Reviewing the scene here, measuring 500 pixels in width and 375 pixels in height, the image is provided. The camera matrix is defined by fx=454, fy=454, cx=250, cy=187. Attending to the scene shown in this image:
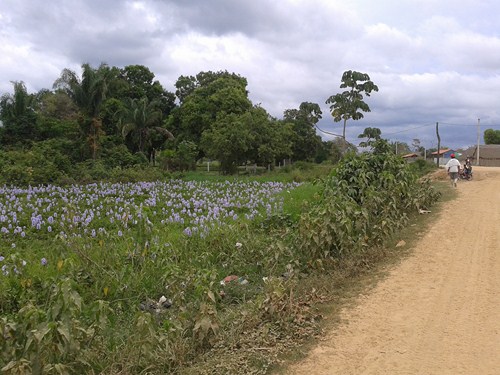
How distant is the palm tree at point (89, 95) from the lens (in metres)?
25.5

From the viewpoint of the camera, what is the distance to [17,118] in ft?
94.0

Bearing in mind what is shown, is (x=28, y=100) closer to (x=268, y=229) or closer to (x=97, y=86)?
(x=97, y=86)

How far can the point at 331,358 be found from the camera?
368cm

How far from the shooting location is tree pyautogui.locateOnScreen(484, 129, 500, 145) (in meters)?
63.7

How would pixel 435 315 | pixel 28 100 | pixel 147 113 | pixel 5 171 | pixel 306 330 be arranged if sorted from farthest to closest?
pixel 147 113
pixel 28 100
pixel 5 171
pixel 435 315
pixel 306 330

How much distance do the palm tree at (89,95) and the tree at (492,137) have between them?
56.7 m

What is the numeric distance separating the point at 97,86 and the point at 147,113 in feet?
21.9

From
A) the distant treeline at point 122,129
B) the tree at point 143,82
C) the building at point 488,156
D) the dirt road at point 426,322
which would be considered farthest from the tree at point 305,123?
the dirt road at point 426,322

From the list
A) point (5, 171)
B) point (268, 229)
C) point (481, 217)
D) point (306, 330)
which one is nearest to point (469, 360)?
point (306, 330)

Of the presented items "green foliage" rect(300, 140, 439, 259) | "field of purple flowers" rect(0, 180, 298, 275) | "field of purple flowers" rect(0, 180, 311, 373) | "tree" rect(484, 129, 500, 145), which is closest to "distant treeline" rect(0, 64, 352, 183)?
"field of purple flowers" rect(0, 180, 298, 275)

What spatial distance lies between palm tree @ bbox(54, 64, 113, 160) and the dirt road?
22.6m

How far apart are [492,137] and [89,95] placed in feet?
190

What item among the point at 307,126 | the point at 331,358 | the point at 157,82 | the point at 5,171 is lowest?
the point at 331,358

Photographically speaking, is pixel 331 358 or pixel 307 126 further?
Answer: pixel 307 126
